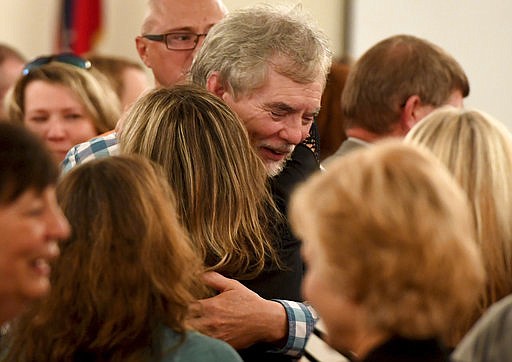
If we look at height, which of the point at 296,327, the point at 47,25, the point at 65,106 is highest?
the point at 296,327

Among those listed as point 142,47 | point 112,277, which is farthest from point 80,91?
point 112,277

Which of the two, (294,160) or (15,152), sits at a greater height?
(15,152)

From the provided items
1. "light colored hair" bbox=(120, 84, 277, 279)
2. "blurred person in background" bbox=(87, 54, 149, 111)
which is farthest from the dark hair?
"blurred person in background" bbox=(87, 54, 149, 111)

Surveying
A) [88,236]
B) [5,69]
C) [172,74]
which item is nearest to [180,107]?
[88,236]

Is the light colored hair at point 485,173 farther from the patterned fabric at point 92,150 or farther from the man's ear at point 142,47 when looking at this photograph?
the man's ear at point 142,47

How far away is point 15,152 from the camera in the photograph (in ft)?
5.52

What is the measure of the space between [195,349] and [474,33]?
474cm

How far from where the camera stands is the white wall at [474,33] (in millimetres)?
6305

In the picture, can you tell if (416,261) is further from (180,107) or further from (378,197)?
(180,107)

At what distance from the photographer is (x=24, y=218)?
5.54 feet

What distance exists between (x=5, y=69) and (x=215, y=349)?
4.30m

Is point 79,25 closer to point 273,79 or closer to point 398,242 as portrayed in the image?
point 273,79

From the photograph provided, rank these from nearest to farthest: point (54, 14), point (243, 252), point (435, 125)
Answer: point (435, 125)
point (243, 252)
point (54, 14)

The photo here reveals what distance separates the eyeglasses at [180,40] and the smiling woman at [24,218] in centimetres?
212
